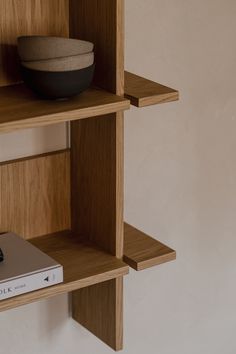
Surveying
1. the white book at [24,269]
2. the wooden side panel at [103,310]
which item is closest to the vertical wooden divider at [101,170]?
the wooden side panel at [103,310]

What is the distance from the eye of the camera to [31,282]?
144 centimetres

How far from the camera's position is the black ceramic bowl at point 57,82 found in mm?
1385

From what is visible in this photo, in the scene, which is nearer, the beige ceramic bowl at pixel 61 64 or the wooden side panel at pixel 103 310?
the beige ceramic bowl at pixel 61 64

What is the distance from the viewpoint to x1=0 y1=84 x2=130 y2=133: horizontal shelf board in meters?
1.33

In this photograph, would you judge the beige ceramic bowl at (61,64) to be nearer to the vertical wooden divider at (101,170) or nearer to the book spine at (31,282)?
the vertical wooden divider at (101,170)

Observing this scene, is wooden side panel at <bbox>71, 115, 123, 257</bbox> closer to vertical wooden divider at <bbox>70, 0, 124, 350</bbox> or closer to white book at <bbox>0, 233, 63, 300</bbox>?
vertical wooden divider at <bbox>70, 0, 124, 350</bbox>

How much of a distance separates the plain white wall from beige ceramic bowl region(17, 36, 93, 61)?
235 millimetres

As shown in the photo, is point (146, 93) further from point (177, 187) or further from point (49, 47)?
point (177, 187)

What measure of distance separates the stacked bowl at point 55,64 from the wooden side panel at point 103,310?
40 centimetres

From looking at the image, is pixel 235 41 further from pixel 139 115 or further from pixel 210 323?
pixel 210 323

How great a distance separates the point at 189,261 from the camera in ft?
6.47

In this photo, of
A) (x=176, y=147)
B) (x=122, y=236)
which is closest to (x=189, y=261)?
(x=176, y=147)

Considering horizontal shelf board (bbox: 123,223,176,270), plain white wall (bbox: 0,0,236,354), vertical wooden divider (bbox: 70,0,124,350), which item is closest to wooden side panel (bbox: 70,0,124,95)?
vertical wooden divider (bbox: 70,0,124,350)

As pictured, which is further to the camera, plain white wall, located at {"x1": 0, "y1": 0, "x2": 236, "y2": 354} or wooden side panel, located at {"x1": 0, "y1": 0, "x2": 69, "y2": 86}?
plain white wall, located at {"x1": 0, "y1": 0, "x2": 236, "y2": 354}
